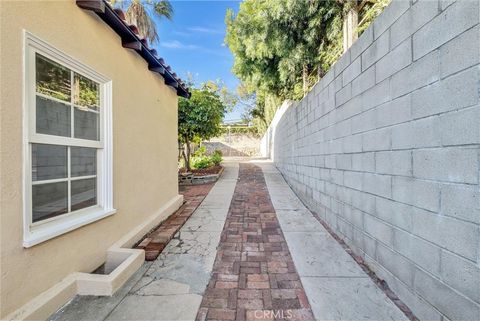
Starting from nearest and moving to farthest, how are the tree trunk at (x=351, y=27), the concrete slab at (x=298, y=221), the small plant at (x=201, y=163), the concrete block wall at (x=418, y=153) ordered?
the concrete block wall at (x=418, y=153), the concrete slab at (x=298, y=221), the tree trunk at (x=351, y=27), the small plant at (x=201, y=163)

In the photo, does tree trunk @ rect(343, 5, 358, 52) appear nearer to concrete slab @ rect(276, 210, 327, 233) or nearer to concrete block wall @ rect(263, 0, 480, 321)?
concrete block wall @ rect(263, 0, 480, 321)

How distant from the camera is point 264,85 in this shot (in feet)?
29.2

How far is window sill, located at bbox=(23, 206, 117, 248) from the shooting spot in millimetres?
1718

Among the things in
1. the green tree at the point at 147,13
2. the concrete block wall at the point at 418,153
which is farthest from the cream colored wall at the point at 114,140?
the green tree at the point at 147,13

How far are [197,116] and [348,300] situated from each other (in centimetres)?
714

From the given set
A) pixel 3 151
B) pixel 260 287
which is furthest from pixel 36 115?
pixel 260 287

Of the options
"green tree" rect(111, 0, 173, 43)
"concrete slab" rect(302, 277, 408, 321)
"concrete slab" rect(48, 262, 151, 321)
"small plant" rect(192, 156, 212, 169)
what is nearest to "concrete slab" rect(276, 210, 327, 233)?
"concrete slab" rect(302, 277, 408, 321)

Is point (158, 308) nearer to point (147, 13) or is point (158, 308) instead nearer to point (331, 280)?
point (331, 280)

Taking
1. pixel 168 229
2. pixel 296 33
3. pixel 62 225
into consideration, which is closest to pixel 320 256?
pixel 168 229

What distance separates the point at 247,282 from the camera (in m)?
2.30

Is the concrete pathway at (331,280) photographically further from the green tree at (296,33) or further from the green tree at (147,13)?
the green tree at (147,13)

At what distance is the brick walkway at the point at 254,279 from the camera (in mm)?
1888

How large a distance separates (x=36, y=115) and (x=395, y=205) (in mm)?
3257

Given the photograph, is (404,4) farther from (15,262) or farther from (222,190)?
(222,190)
